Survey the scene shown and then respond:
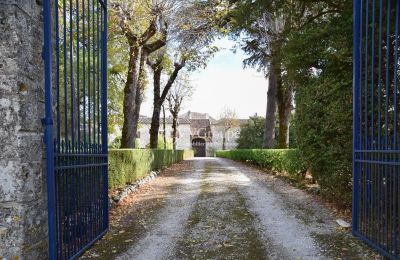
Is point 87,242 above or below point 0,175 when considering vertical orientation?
below

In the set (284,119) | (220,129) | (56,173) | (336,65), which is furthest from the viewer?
(220,129)

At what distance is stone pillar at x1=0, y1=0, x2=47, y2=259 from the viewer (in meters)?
3.40

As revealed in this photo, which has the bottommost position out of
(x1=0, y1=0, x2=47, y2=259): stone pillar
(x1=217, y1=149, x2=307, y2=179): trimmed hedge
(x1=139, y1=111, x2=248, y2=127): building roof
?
(x1=217, y1=149, x2=307, y2=179): trimmed hedge

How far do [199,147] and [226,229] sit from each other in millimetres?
65134

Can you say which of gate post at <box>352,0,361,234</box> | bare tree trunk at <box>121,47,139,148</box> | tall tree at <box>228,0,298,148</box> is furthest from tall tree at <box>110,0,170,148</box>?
gate post at <box>352,0,361,234</box>

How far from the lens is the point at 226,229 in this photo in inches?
239

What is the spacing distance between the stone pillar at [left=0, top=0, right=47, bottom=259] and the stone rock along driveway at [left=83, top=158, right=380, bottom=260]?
1526mm

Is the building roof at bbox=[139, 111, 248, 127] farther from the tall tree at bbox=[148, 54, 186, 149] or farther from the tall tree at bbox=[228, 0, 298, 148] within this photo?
the tall tree at bbox=[228, 0, 298, 148]

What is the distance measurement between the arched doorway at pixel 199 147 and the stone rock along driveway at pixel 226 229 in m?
60.5

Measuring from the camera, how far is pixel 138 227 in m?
6.32

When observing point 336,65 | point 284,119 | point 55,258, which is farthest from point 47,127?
point 284,119

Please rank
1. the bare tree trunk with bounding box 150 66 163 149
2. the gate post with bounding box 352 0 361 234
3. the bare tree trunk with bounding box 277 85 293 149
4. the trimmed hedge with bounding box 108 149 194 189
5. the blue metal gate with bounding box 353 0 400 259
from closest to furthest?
1. the blue metal gate with bounding box 353 0 400 259
2. the gate post with bounding box 352 0 361 234
3. the trimmed hedge with bounding box 108 149 194 189
4. the bare tree trunk with bounding box 277 85 293 149
5. the bare tree trunk with bounding box 150 66 163 149

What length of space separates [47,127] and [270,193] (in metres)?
7.15

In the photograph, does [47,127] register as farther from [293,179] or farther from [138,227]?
[293,179]
